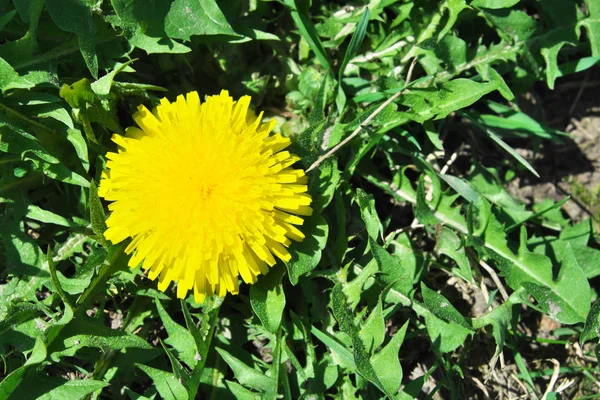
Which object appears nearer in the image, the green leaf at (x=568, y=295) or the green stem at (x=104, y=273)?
the green stem at (x=104, y=273)

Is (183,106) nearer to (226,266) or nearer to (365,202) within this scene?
(226,266)

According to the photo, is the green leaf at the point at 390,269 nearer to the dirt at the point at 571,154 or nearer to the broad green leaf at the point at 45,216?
the dirt at the point at 571,154

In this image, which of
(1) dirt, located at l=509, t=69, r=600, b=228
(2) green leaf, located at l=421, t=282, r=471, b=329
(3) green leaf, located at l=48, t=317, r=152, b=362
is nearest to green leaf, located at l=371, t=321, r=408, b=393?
(2) green leaf, located at l=421, t=282, r=471, b=329

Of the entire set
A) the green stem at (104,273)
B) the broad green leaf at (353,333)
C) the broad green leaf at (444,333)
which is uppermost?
the green stem at (104,273)

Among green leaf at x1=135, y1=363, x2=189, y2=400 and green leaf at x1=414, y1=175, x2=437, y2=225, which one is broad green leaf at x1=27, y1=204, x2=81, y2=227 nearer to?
green leaf at x1=135, y1=363, x2=189, y2=400

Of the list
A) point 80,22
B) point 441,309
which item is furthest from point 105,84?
point 441,309

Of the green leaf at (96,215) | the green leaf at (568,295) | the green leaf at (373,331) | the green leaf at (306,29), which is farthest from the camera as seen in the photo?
the green leaf at (306,29)

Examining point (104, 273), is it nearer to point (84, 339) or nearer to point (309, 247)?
point (84, 339)

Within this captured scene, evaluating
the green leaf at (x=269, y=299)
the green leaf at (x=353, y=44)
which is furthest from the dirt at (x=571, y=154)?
the green leaf at (x=269, y=299)
